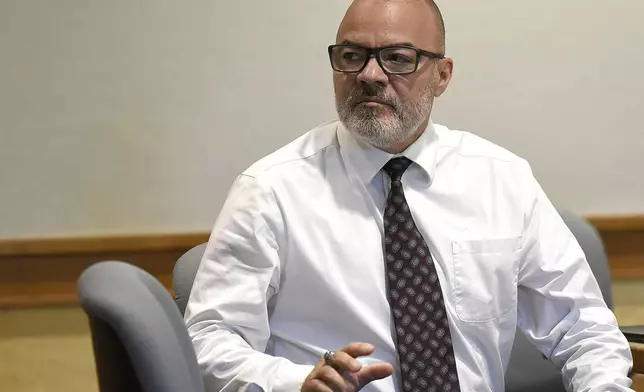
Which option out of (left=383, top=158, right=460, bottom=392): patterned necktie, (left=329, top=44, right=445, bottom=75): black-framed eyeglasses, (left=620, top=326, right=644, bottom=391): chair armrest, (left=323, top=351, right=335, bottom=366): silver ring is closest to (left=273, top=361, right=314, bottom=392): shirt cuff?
(left=323, top=351, right=335, bottom=366): silver ring

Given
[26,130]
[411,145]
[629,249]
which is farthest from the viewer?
[629,249]

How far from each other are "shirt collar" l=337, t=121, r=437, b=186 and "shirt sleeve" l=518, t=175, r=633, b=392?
228 millimetres

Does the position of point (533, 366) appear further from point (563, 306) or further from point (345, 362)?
point (345, 362)

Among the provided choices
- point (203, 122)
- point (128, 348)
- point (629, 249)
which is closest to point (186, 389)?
point (128, 348)

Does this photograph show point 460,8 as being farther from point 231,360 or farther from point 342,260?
point 231,360

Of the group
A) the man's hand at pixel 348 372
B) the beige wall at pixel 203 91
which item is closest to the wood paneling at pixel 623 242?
the beige wall at pixel 203 91

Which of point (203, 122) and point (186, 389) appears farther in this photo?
point (203, 122)

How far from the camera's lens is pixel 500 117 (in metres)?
2.07

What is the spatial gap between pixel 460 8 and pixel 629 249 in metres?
0.79

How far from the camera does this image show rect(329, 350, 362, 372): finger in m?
1.14

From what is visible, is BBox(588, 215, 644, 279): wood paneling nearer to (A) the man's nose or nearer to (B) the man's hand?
(A) the man's nose

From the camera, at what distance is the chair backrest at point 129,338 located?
0.93 meters

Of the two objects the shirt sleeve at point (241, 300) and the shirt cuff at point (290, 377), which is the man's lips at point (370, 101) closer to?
the shirt sleeve at point (241, 300)

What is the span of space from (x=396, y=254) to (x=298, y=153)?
28cm
